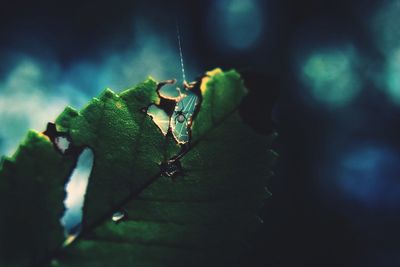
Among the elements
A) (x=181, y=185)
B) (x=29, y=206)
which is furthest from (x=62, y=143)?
(x=181, y=185)

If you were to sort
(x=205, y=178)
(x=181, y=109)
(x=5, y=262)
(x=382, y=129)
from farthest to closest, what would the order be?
(x=382, y=129), (x=181, y=109), (x=205, y=178), (x=5, y=262)

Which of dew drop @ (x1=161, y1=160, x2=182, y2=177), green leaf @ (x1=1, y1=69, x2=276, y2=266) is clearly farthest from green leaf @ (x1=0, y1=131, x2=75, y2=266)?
dew drop @ (x1=161, y1=160, x2=182, y2=177)

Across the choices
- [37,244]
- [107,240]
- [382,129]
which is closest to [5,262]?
[37,244]

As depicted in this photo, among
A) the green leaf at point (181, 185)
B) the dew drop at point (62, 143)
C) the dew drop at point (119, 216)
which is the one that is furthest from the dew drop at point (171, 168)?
the dew drop at point (62, 143)

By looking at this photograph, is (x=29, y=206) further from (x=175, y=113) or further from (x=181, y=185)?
(x=175, y=113)

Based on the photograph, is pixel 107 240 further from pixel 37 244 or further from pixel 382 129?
pixel 382 129

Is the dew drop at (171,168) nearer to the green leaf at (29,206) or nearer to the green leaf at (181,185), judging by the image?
the green leaf at (181,185)

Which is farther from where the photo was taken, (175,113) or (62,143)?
(175,113)

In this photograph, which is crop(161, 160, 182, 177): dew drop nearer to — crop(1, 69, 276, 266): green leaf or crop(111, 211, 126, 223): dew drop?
crop(1, 69, 276, 266): green leaf
